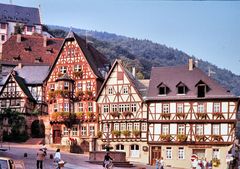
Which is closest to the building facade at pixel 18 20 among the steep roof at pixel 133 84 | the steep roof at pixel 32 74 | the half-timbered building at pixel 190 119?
the steep roof at pixel 32 74

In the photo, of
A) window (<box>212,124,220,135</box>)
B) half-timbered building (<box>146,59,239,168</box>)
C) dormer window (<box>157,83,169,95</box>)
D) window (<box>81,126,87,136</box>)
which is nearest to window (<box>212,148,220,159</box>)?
half-timbered building (<box>146,59,239,168</box>)

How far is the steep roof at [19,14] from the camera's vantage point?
103312 mm

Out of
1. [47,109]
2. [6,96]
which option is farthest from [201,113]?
[6,96]

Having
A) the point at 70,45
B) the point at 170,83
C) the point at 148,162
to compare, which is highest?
the point at 70,45

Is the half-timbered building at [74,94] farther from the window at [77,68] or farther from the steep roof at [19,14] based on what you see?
the steep roof at [19,14]

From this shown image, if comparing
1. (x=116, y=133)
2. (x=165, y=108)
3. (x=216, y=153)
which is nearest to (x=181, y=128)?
(x=165, y=108)

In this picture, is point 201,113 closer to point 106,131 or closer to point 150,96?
point 150,96

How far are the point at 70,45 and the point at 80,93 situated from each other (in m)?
5.71

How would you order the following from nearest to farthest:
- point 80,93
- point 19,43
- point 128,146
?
point 128,146 → point 80,93 → point 19,43

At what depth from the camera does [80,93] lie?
188ft

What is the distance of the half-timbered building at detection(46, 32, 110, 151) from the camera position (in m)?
56.2

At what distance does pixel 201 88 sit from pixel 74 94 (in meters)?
14.1

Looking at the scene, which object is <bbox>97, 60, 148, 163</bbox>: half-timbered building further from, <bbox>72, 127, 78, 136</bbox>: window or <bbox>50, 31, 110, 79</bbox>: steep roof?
<bbox>50, 31, 110, 79</bbox>: steep roof

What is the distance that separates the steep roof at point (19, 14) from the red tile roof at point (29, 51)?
23.5 m
